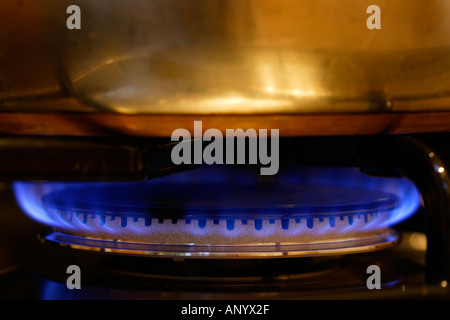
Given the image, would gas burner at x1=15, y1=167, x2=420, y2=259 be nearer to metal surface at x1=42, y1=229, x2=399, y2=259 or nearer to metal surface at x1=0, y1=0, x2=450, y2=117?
metal surface at x1=42, y1=229, x2=399, y2=259

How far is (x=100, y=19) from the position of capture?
0.34 meters

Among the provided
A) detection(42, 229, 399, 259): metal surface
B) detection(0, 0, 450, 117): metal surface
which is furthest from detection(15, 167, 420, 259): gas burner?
detection(0, 0, 450, 117): metal surface

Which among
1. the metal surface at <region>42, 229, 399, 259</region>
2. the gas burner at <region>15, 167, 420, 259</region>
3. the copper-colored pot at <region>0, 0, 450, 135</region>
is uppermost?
the copper-colored pot at <region>0, 0, 450, 135</region>

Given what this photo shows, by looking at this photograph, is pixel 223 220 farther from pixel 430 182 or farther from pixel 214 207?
pixel 430 182

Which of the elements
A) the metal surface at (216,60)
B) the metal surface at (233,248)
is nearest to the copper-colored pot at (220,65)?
the metal surface at (216,60)

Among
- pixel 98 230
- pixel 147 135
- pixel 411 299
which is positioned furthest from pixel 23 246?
pixel 411 299

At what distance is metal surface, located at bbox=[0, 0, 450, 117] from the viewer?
0.33 meters

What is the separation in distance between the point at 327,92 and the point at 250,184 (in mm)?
226

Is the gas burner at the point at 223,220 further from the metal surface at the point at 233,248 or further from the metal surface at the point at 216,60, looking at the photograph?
the metal surface at the point at 216,60

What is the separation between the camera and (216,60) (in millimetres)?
330

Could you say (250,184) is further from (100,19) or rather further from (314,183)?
(100,19)

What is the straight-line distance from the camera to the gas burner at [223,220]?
1.36 feet

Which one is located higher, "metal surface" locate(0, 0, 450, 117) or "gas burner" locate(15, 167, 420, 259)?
"metal surface" locate(0, 0, 450, 117)

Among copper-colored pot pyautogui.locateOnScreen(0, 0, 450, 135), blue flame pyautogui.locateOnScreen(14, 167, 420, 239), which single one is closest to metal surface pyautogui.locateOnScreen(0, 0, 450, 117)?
copper-colored pot pyautogui.locateOnScreen(0, 0, 450, 135)
